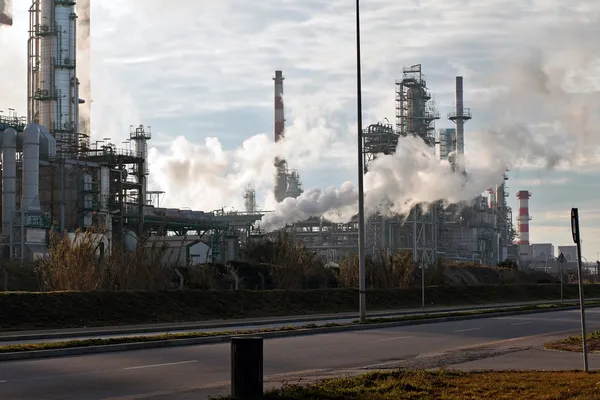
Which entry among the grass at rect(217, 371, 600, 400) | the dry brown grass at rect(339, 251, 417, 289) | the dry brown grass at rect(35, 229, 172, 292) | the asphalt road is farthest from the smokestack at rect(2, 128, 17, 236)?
the grass at rect(217, 371, 600, 400)

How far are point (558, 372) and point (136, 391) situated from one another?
257 inches

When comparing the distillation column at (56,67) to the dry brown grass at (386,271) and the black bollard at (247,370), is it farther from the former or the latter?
the black bollard at (247,370)

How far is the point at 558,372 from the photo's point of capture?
46.8 ft

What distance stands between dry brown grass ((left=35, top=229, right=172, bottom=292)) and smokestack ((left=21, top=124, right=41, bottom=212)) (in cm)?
2845

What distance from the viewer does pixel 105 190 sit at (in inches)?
2923

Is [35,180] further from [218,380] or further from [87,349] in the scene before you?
[218,380]

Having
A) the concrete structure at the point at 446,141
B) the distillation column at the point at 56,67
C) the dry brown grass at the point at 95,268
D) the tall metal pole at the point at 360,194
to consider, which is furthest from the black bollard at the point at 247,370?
the concrete structure at the point at 446,141

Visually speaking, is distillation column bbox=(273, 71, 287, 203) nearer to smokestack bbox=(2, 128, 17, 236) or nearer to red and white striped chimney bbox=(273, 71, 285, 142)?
red and white striped chimney bbox=(273, 71, 285, 142)

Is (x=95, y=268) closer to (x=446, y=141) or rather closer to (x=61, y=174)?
(x=61, y=174)

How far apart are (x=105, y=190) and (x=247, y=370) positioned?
65.1 meters

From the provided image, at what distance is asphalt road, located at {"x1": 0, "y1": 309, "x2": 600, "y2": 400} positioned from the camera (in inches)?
531

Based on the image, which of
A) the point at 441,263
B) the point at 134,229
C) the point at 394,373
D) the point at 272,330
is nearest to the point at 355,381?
the point at 394,373

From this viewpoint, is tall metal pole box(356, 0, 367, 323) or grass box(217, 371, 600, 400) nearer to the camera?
grass box(217, 371, 600, 400)

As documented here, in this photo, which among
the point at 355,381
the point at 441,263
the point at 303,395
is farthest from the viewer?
the point at 441,263
